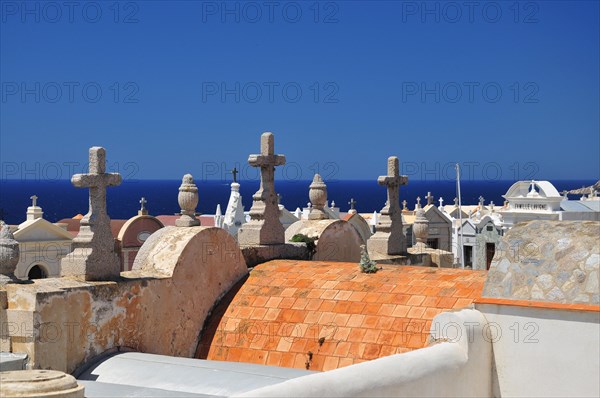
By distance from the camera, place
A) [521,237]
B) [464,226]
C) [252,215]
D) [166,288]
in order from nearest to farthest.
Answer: [521,237]
[166,288]
[252,215]
[464,226]

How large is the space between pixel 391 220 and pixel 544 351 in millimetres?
7664

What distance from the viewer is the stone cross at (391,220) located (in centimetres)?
1617

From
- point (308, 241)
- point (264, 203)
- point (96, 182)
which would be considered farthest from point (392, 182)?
point (96, 182)

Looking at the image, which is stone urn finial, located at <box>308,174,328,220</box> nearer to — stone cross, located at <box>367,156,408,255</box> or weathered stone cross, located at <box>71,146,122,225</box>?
stone cross, located at <box>367,156,408,255</box>

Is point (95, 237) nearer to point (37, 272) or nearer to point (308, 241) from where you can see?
point (308, 241)

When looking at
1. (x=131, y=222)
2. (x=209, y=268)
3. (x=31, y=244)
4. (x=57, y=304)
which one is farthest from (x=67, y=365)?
(x=31, y=244)

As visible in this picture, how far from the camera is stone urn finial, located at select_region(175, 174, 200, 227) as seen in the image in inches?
508

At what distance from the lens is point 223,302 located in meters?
12.7

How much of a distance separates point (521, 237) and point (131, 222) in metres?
16.4

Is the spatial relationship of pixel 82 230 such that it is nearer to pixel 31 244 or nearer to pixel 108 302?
pixel 108 302

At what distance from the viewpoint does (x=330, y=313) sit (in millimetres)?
11711

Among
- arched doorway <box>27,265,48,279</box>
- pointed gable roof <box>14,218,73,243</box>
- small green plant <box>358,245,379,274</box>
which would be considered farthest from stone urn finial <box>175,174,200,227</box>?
pointed gable roof <box>14,218,73,243</box>

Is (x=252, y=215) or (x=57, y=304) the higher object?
(x=252, y=215)

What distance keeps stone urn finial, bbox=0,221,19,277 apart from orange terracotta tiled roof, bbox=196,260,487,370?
3251 millimetres
